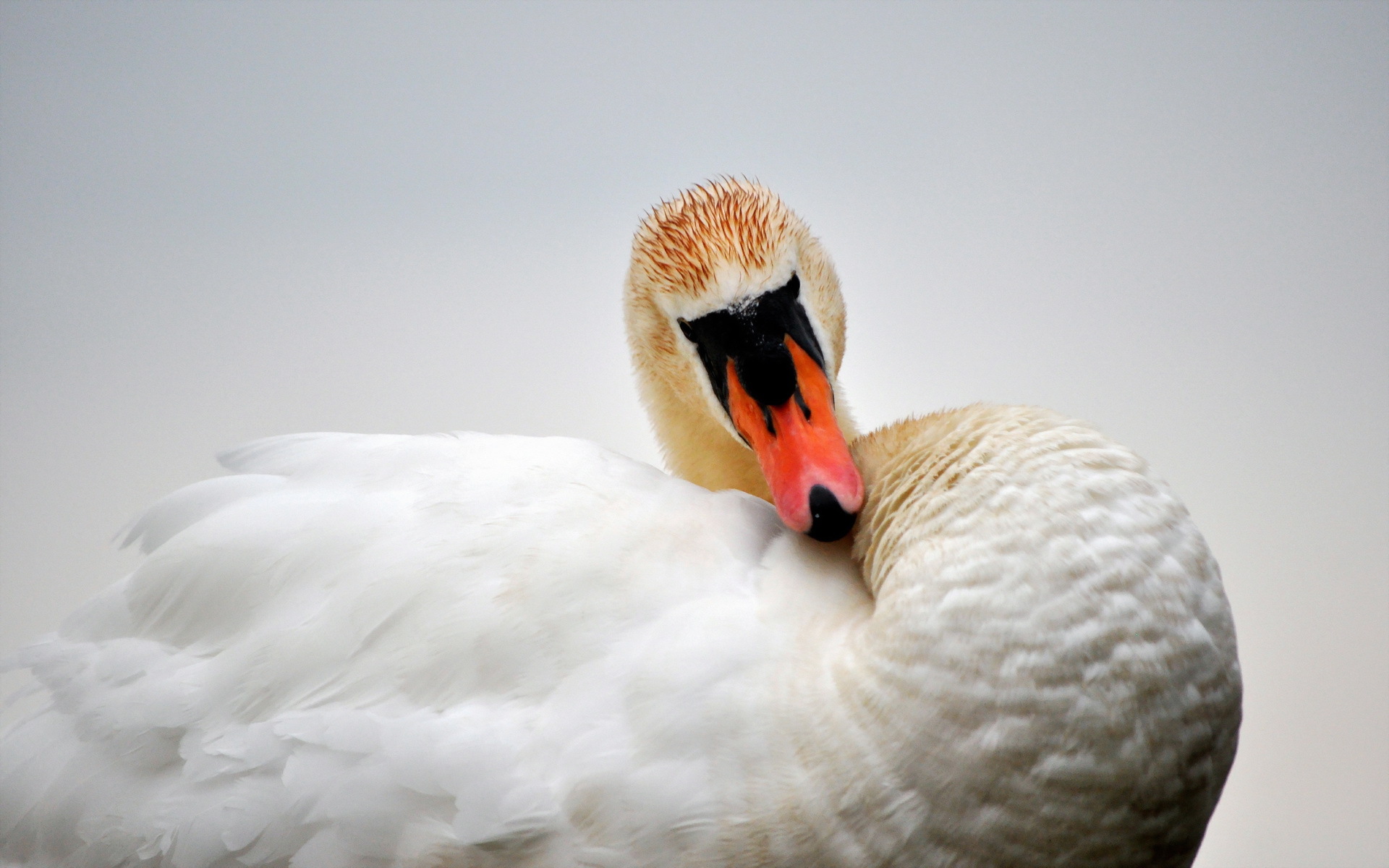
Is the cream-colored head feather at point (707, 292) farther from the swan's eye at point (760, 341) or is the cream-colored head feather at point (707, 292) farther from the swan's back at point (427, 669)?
the swan's back at point (427, 669)

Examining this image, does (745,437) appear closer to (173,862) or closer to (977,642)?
(977,642)

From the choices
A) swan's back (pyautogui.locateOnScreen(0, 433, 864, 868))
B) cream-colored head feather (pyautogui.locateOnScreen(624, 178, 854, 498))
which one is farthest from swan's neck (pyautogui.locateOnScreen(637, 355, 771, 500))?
swan's back (pyautogui.locateOnScreen(0, 433, 864, 868))

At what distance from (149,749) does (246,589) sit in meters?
0.13

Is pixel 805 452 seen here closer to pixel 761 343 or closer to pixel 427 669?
pixel 761 343

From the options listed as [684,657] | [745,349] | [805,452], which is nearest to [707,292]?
[745,349]

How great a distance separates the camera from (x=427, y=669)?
0.71 m

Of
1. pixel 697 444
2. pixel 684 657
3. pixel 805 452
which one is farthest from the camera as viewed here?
pixel 697 444

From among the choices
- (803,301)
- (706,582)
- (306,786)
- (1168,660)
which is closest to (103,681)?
(306,786)

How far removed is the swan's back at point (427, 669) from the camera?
0.65 meters

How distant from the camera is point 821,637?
68cm

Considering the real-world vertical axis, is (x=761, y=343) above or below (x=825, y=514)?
above

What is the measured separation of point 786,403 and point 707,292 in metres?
0.13

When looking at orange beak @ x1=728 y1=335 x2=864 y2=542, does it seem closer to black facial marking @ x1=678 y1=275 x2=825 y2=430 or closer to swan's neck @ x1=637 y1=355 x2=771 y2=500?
black facial marking @ x1=678 y1=275 x2=825 y2=430

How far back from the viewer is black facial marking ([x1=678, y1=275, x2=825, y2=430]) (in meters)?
0.80
